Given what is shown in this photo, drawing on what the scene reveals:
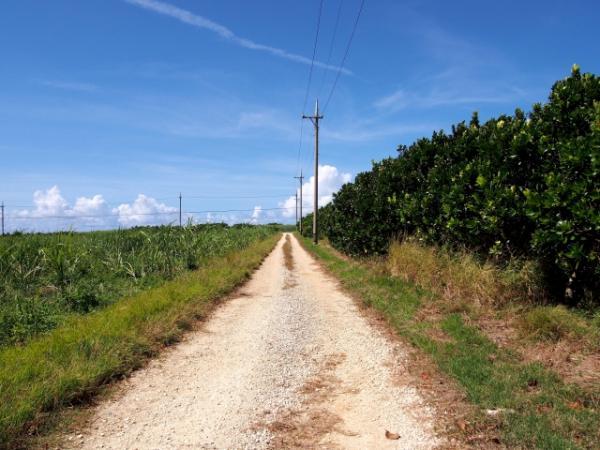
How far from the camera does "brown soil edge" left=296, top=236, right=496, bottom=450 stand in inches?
144

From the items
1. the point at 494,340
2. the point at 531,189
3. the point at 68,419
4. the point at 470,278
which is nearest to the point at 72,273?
the point at 68,419

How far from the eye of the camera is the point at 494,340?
6340mm

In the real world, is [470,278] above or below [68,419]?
above

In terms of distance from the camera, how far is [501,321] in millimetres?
7164

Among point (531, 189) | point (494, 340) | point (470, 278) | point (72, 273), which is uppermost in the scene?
point (531, 189)

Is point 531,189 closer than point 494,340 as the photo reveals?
No

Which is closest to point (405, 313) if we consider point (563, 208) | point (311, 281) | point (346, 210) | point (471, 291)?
point (471, 291)

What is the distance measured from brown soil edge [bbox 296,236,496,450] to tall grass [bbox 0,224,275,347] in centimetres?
600

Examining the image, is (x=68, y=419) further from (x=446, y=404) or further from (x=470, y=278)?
(x=470, y=278)

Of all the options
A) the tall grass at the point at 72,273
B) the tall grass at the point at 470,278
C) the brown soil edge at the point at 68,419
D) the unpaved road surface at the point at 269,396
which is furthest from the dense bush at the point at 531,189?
the tall grass at the point at 72,273

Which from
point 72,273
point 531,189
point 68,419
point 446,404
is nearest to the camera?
point 68,419

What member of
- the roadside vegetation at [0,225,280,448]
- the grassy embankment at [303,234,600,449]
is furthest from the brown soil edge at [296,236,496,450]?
the roadside vegetation at [0,225,280,448]

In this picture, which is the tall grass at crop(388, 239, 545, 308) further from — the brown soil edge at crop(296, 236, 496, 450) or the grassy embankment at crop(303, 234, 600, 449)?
the brown soil edge at crop(296, 236, 496, 450)

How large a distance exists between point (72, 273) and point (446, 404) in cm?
983
